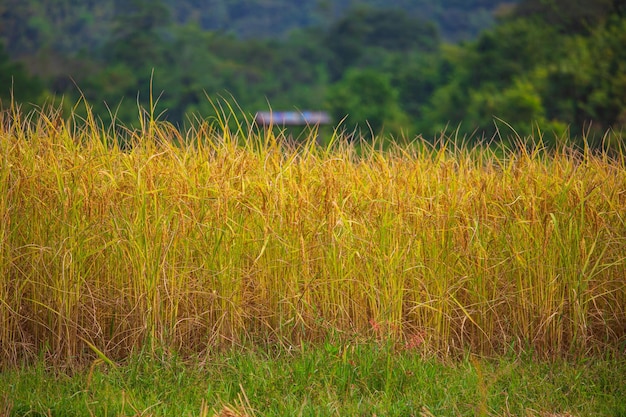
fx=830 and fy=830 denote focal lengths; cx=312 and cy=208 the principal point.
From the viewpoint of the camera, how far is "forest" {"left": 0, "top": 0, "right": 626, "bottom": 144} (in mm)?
26500

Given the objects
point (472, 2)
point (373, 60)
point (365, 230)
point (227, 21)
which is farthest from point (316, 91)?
point (365, 230)

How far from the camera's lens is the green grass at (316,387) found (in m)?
3.14

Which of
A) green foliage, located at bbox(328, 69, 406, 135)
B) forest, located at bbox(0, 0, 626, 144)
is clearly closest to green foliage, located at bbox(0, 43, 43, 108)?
forest, located at bbox(0, 0, 626, 144)

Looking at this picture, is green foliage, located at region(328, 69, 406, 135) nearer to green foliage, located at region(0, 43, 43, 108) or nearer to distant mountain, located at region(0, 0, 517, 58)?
green foliage, located at region(0, 43, 43, 108)

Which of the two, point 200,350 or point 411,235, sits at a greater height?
point 411,235

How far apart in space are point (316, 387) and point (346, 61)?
54621mm

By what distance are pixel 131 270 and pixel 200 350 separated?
488 mm

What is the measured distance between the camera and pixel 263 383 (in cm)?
337

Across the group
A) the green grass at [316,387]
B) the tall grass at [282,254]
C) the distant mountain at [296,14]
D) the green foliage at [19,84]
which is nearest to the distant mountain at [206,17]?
the distant mountain at [296,14]

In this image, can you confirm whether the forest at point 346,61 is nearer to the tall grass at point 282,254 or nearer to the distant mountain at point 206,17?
the distant mountain at point 206,17

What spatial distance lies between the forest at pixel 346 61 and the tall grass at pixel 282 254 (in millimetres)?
13968

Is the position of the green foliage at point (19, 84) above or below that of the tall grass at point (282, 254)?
below

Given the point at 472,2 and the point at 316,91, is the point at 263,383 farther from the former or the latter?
the point at 472,2

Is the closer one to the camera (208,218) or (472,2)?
(208,218)
